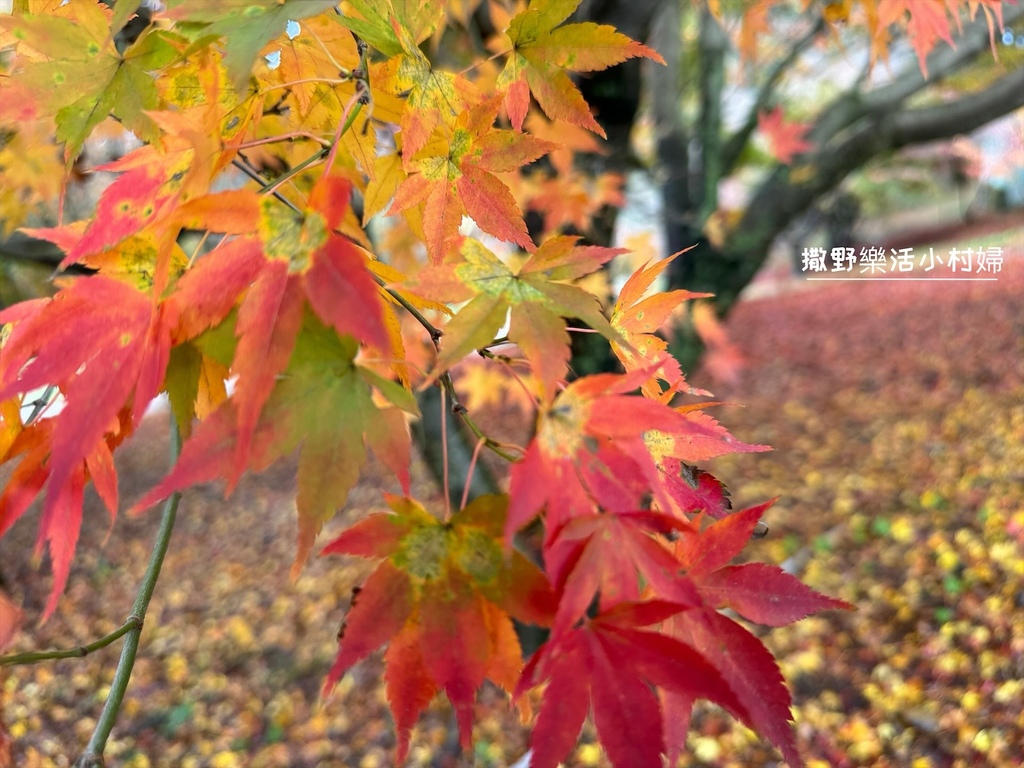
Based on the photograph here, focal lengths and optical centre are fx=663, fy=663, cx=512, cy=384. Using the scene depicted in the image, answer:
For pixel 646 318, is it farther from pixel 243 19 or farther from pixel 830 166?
pixel 830 166

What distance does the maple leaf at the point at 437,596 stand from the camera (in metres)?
0.42

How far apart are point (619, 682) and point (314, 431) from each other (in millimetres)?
231

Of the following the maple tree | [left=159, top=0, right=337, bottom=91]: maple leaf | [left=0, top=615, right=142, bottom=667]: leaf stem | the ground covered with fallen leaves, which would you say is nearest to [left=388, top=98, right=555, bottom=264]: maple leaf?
the maple tree

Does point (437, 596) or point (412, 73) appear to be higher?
point (412, 73)

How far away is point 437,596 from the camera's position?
1.41 feet

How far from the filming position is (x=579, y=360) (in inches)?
74.8

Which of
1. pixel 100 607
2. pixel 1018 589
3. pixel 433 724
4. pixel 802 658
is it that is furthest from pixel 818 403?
pixel 100 607

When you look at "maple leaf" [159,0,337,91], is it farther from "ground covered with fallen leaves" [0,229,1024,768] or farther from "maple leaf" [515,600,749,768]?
"ground covered with fallen leaves" [0,229,1024,768]

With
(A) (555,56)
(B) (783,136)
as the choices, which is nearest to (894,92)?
(B) (783,136)

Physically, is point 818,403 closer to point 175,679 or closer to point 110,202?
point 175,679

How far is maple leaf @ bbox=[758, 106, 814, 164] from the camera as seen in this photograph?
7.41 feet

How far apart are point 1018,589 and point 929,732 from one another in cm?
58

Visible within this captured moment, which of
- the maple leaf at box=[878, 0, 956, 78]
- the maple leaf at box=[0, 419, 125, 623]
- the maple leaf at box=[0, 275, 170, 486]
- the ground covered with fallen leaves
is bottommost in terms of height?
the ground covered with fallen leaves

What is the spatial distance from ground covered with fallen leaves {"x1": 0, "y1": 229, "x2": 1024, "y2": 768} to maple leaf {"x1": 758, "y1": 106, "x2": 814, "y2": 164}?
127 centimetres
